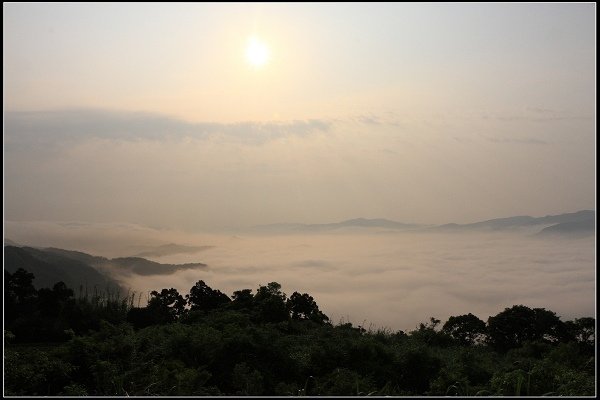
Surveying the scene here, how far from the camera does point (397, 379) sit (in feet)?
42.2

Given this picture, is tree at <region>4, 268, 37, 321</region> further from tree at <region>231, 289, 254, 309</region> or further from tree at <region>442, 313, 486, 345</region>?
tree at <region>442, 313, 486, 345</region>

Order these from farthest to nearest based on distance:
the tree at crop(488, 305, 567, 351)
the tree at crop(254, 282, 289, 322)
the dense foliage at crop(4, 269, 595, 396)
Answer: the tree at crop(488, 305, 567, 351), the tree at crop(254, 282, 289, 322), the dense foliage at crop(4, 269, 595, 396)

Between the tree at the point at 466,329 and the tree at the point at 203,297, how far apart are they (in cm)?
589

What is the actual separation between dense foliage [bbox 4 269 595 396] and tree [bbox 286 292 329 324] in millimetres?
28

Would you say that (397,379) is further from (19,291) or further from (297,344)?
(19,291)

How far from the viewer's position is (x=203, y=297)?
18125 millimetres

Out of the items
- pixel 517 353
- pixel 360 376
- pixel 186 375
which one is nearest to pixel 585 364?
pixel 517 353

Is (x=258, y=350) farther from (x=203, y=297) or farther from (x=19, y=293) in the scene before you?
(x=19, y=293)

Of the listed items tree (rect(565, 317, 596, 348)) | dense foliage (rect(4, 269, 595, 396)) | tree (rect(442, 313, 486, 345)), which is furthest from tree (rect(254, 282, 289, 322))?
tree (rect(565, 317, 596, 348))

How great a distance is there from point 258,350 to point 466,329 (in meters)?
8.17

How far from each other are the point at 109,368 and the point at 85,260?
6.92m

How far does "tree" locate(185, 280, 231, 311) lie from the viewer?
1798cm

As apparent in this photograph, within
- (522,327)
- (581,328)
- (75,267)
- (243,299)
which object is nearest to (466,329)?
(522,327)

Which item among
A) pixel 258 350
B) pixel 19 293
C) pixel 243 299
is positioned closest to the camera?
pixel 258 350
